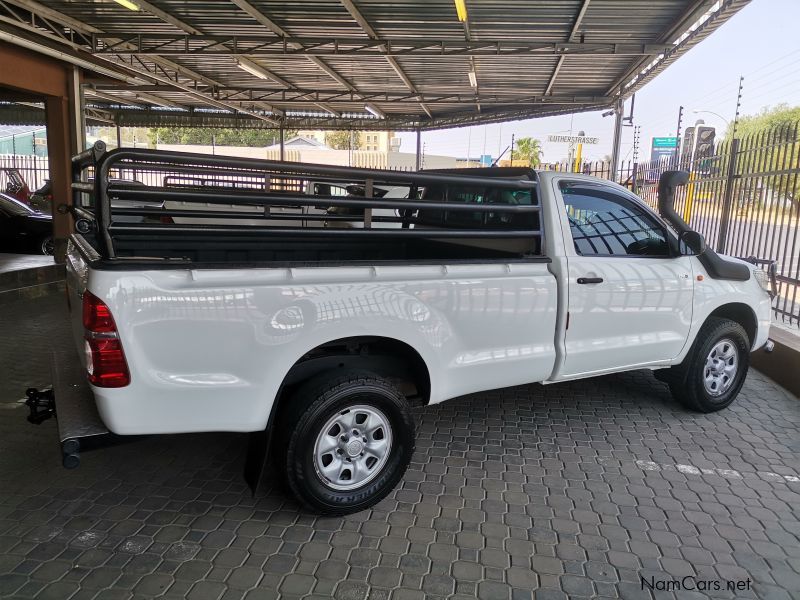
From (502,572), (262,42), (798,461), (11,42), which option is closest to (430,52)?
(262,42)

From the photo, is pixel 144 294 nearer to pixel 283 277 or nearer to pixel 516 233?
pixel 283 277

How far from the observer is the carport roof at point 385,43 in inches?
406

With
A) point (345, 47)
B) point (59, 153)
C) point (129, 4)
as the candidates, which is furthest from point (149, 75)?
point (345, 47)

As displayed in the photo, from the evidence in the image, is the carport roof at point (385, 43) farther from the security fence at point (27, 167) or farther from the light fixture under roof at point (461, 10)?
the security fence at point (27, 167)

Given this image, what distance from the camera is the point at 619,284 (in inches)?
169

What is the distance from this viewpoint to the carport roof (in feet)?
33.8

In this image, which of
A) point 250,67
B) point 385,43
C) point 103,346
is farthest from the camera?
point 250,67

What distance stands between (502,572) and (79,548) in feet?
6.87

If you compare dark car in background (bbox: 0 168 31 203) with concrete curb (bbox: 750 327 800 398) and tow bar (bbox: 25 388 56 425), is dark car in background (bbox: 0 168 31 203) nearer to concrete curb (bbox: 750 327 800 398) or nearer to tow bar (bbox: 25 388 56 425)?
tow bar (bbox: 25 388 56 425)

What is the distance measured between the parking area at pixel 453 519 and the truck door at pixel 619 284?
2.22ft

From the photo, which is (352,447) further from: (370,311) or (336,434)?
(370,311)

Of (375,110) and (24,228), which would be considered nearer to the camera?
(24,228)

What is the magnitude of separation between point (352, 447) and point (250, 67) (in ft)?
44.5

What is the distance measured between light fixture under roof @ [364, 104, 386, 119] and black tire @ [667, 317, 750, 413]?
1758 cm
